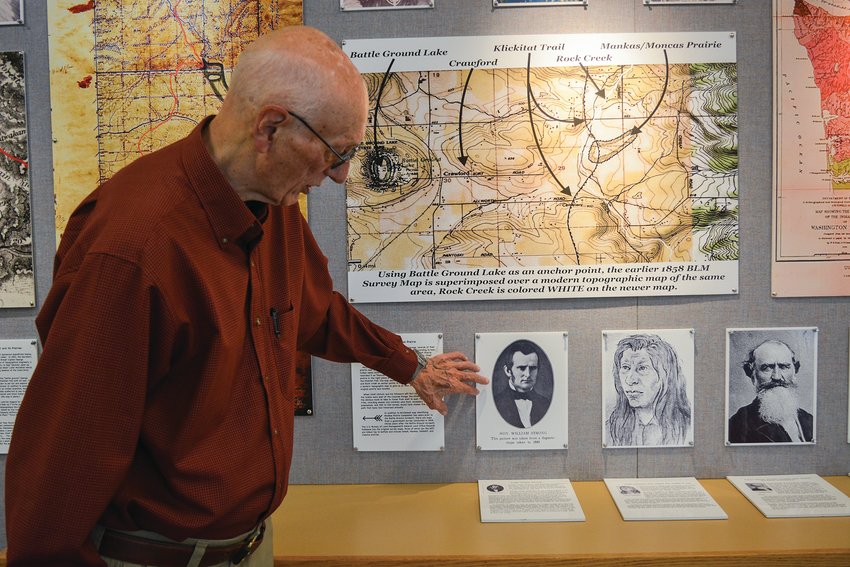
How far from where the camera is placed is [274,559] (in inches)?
61.9

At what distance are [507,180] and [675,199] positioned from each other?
1.63ft

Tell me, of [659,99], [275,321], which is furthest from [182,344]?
[659,99]

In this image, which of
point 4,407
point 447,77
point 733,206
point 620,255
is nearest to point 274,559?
point 4,407

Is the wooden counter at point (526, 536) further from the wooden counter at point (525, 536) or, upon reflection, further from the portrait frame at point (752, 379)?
the portrait frame at point (752, 379)

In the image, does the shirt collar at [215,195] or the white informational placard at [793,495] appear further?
the white informational placard at [793,495]

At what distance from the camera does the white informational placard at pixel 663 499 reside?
1.77 meters

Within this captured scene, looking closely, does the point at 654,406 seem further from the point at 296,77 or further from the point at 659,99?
the point at 296,77

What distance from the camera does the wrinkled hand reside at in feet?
6.01

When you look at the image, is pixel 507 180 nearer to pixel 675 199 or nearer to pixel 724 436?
pixel 675 199

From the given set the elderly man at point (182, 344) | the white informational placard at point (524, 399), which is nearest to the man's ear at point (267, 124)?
the elderly man at point (182, 344)

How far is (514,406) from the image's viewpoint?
2006mm

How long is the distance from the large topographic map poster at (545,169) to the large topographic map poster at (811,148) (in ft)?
0.49

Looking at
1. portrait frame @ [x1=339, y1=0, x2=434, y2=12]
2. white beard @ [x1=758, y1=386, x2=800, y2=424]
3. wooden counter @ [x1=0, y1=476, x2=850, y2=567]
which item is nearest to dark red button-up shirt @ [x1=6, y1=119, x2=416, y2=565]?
wooden counter @ [x1=0, y1=476, x2=850, y2=567]

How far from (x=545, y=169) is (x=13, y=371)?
172cm
